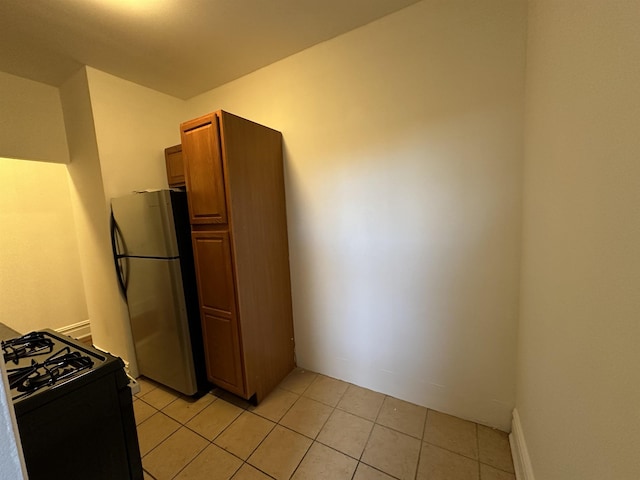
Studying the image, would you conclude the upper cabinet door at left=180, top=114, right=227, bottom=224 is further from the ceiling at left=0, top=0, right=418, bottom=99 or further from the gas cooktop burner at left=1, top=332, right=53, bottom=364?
the gas cooktop burner at left=1, top=332, right=53, bottom=364

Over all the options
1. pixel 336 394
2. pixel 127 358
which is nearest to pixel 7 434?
pixel 336 394

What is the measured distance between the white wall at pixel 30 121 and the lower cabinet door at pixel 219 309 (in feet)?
5.69

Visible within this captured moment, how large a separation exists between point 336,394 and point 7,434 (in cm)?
191

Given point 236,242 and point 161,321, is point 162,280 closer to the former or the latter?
point 161,321

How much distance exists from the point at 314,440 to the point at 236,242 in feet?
4.38

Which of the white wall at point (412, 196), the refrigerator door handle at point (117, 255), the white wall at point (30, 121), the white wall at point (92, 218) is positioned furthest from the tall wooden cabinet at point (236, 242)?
the white wall at point (30, 121)

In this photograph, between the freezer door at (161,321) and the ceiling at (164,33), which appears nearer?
the ceiling at (164,33)

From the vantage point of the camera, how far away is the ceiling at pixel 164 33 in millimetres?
1471

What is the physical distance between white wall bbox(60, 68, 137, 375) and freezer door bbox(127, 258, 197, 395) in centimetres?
24

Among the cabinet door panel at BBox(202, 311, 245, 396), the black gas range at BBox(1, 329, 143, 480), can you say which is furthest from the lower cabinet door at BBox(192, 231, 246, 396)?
the black gas range at BBox(1, 329, 143, 480)

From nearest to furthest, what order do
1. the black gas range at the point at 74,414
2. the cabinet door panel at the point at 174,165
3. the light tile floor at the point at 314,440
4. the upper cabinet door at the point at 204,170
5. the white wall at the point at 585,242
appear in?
the white wall at the point at 585,242
the black gas range at the point at 74,414
the light tile floor at the point at 314,440
the upper cabinet door at the point at 204,170
the cabinet door panel at the point at 174,165

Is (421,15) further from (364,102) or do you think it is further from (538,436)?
(538,436)

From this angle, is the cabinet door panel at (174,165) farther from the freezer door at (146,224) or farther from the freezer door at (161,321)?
the freezer door at (161,321)

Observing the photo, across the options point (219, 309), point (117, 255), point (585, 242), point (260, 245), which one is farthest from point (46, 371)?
point (585, 242)
